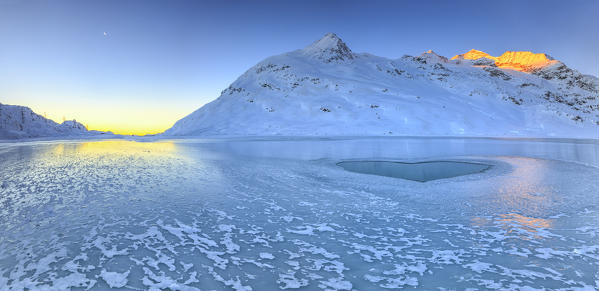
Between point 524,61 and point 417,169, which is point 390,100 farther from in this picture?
point 524,61

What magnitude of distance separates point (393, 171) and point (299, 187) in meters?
6.17

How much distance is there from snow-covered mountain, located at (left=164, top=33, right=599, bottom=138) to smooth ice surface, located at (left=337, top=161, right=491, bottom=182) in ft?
128

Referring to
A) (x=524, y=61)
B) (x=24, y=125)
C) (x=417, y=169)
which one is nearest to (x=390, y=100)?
(x=417, y=169)

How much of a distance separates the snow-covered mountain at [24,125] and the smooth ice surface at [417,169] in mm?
137624

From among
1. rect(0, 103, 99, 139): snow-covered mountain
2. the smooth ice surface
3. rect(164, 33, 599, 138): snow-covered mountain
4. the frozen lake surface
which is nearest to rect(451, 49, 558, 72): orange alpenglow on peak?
rect(164, 33, 599, 138): snow-covered mountain

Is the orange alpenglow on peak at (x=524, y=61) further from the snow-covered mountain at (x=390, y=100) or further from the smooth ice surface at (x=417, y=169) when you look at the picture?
the smooth ice surface at (x=417, y=169)

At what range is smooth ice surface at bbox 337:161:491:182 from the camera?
13.6 meters

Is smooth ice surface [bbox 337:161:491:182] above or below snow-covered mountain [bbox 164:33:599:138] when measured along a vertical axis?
below

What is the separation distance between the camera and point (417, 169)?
50.0 feet

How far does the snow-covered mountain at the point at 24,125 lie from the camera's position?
112169mm

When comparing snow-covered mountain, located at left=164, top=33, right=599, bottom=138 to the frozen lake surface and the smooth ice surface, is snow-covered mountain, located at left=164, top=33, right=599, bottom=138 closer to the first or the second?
the smooth ice surface

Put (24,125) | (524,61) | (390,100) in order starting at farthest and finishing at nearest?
1. (524,61)
2. (24,125)
3. (390,100)

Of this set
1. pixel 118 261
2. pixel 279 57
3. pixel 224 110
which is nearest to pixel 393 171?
pixel 118 261

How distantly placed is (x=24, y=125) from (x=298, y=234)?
556 feet
